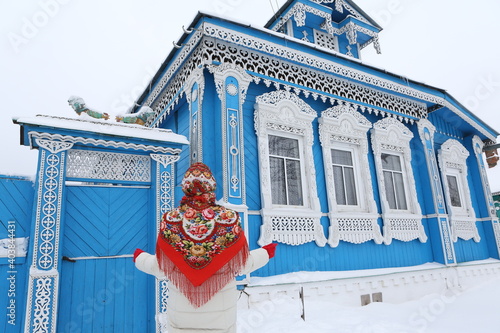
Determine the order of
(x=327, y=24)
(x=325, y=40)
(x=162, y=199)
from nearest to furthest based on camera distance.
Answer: (x=162, y=199), (x=327, y=24), (x=325, y=40)

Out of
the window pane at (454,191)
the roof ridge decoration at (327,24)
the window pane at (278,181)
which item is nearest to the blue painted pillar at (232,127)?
the window pane at (278,181)

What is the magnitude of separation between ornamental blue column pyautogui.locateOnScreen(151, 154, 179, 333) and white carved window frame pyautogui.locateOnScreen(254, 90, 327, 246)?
1468 millimetres

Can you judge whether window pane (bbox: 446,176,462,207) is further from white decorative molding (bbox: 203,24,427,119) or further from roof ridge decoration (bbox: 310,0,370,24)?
roof ridge decoration (bbox: 310,0,370,24)

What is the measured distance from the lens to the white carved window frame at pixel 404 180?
6379 mm

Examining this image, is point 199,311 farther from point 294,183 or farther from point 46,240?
point 294,183

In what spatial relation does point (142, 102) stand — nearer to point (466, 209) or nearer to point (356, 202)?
point (356, 202)

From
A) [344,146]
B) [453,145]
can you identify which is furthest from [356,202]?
[453,145]

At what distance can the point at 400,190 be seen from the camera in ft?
22.8

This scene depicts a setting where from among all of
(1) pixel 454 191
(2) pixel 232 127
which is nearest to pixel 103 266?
(2) pixel 232 127

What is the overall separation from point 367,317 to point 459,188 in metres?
5.50

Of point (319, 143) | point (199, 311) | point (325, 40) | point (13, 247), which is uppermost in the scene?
point (325, 40)

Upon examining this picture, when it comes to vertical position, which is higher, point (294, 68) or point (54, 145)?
point (294, 68)

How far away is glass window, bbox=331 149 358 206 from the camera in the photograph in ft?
19.8

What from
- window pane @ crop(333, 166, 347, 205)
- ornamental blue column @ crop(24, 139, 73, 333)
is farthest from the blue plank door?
window pane @ crop(333, 166, 347, 205)
